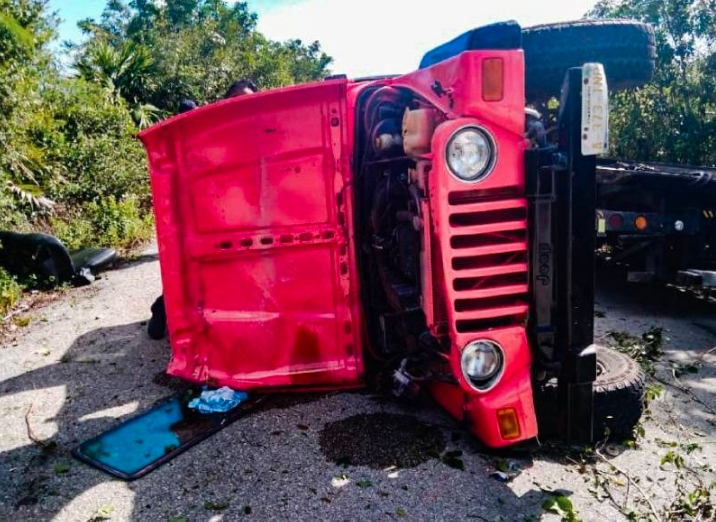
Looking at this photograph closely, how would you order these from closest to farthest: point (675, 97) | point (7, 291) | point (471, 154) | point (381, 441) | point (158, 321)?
1. point (471, 154)
2. point (381, 441)
3. point (158, 321)
4. point (7, 291)
5. point (675, 97)

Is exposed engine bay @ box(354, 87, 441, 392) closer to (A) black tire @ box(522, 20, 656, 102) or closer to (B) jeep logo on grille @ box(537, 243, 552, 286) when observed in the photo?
(B) jeep logo on grille @ box(537, 243, 552, 286)

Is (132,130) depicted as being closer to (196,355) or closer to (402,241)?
(196,355)

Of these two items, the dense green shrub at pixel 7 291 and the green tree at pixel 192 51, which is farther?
the green tree at pixel 192 51

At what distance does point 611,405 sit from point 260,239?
2055 millimetres

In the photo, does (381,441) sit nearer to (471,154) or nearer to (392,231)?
(392,231)

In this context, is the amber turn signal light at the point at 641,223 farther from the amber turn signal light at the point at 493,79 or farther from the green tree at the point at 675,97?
the green tree at the point at 675,97

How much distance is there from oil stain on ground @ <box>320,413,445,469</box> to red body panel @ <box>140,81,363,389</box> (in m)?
0.36

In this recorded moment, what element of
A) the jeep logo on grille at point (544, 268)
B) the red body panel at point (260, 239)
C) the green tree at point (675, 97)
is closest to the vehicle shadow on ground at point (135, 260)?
the red body panel at point (260, 239)

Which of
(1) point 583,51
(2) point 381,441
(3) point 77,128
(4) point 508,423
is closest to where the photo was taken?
(4) point 508,423

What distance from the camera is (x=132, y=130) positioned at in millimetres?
11664

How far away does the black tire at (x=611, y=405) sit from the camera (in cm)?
264

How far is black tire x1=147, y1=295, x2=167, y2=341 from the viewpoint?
172 inches

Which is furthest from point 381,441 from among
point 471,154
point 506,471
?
point 471,154

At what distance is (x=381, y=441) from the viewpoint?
2822 millimetres
